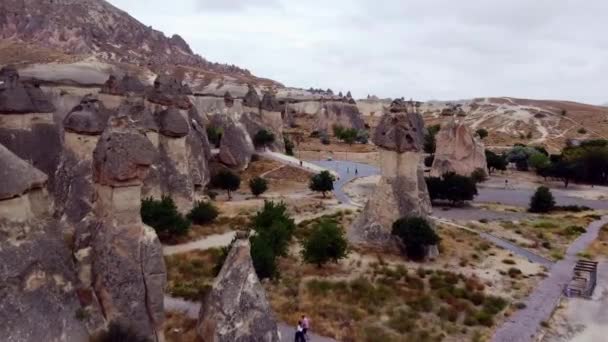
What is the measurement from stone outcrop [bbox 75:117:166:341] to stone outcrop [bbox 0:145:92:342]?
0.79 metres

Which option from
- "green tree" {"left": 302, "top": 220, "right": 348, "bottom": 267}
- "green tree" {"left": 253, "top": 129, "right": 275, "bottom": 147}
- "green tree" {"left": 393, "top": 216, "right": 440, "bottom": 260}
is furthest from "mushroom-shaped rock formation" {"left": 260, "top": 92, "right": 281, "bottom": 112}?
"green tree" {"left": 302, "top": 220, "right": 348, "bottom": 267}

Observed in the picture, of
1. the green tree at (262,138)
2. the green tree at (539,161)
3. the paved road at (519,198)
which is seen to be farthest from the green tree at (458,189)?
the green tree at (262,138)

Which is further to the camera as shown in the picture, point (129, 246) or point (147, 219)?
point (147, 219)

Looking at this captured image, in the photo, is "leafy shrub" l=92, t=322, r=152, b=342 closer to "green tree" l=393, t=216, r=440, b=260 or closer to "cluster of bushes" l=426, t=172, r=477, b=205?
"green tree" l=393, t=216, r=440, b=260

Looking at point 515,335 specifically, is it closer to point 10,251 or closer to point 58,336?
point 58,336

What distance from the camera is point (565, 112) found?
95812 millimetres

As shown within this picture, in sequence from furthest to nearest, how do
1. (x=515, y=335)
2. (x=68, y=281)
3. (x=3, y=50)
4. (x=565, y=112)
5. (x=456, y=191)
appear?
(x=565, y=112) → (x=3, y=50) → (x=456, y=191) → (x=515, y=335) → (x=68, y=281)

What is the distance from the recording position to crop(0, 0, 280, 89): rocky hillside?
10381 centimetres

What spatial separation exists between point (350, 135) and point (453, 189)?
3517 centimetres

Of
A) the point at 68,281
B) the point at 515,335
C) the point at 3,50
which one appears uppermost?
the point at 3,50

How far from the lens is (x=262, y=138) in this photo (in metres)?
46.9

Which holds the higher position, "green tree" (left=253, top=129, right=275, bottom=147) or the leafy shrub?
"green tree" (left=253, top=129, right=275, bottom=147)

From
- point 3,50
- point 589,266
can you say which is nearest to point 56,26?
point 3,50

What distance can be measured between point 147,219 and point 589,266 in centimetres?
1902
